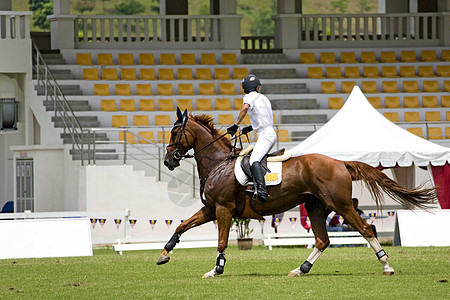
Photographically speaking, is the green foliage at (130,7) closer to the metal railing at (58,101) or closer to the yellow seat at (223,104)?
the yellow seat at (223,104)

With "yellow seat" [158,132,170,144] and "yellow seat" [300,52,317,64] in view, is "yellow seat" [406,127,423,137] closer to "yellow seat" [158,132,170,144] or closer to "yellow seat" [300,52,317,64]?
"yellow seat" [300,52,317,64]

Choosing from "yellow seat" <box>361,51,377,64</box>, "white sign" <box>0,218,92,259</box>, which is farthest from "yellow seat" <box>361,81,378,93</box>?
"white sign" <box>0,218,92,259</box>

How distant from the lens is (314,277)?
13047 millimetres

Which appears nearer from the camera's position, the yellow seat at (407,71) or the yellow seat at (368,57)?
the yellow seat at (407,71)

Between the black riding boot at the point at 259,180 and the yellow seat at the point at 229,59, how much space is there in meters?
18.8

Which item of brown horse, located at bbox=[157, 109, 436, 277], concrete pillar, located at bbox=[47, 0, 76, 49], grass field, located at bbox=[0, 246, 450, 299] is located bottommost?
grass field, located at bbox=[0, 246, 450, 299]

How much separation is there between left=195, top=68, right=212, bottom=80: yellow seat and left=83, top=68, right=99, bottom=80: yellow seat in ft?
9.88

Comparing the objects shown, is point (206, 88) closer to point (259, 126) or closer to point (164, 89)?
point (164, 89)

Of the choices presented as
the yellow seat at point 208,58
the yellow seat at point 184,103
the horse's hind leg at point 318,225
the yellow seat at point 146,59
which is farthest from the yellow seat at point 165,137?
the horse's hind leg at point 318,225

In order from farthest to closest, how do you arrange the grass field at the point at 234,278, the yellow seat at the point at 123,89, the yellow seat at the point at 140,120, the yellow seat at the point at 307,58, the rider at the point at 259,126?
1. the yellow seat at the point at 307,58
2. the yellow seat at the point at 123,89
3. the yellow seat at the point at 140,120
4. the rider at the point at 259,126
5. the grass field at the point at 234,278

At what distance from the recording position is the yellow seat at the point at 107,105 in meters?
28.3

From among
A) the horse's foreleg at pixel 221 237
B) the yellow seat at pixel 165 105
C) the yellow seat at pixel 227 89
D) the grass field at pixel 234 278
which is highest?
the yellow seat at pixel 227 89

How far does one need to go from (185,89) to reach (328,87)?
4319 millimetres

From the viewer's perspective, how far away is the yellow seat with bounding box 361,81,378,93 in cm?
3100
